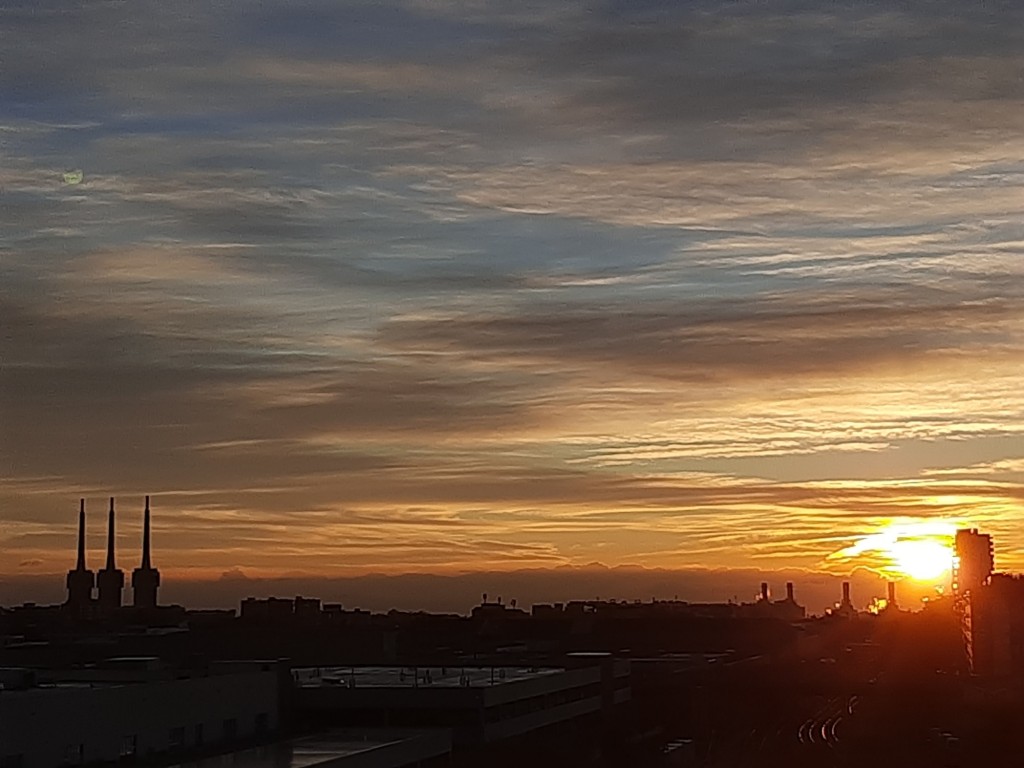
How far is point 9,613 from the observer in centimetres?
16375

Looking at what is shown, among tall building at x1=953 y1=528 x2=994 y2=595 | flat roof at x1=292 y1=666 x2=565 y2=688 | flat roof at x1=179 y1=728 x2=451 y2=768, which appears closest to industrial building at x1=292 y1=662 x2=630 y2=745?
flat roof at x1=292 y1=666 x2=565 y2=688

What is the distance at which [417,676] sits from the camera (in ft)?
211

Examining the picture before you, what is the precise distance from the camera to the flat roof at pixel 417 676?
5828 cm

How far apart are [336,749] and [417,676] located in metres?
20.9

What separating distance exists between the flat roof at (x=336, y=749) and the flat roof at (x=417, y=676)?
20.9 feet

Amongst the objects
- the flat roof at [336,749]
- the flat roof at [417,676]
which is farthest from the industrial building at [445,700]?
the flat roof at [336,749]

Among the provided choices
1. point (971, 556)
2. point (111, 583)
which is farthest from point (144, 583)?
point (971, 556)

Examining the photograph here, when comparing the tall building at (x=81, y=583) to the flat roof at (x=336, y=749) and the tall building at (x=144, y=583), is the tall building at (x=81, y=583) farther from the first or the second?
the flat roof at (x=336, y=749)

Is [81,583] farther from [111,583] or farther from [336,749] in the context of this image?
[336,749]

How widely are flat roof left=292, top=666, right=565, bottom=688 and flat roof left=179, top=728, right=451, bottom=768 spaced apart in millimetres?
6379

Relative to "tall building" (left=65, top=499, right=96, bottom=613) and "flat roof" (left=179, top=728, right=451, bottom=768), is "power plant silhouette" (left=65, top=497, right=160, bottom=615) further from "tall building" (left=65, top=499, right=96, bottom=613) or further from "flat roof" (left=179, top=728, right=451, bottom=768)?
"flat roof" (left=179, top=728, right=451, bottom=768)

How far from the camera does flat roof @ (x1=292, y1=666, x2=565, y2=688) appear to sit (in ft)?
191

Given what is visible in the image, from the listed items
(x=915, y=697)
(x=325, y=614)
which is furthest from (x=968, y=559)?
(x=325, y=614)

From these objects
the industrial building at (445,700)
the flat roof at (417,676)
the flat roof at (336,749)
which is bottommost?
the flat roof at (336,749)
